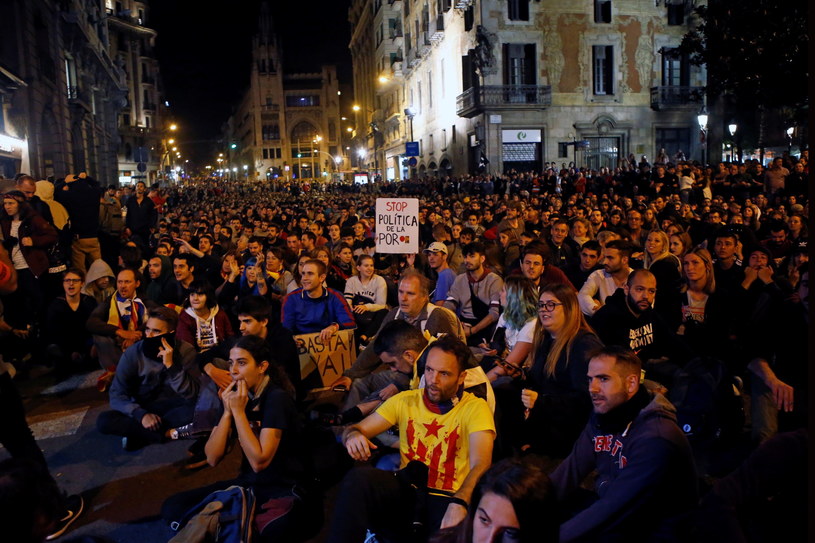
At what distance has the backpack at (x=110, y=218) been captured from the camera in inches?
530

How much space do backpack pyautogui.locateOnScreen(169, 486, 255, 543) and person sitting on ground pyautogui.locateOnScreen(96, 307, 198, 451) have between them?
6.65 ft

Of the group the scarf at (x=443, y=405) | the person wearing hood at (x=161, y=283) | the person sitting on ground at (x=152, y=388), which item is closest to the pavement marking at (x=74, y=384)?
the person wearing hood at (x=161, y=283)

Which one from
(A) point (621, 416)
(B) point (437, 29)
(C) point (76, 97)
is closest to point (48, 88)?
(C) point (76, 97)

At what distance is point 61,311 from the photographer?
8383mm

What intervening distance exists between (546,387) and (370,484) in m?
1.99

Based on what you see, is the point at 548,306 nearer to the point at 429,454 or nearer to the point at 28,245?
the point at 429,454

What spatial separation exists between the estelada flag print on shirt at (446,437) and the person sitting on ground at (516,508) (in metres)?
1.25

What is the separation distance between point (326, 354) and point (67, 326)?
12.0ft

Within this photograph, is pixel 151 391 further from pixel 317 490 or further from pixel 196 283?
pixel 317 490

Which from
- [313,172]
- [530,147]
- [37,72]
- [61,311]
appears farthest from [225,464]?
[313,172]

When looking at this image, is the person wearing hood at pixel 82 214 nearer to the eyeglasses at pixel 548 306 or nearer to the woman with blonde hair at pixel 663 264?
the woman with blonde hair at pixel 663 264

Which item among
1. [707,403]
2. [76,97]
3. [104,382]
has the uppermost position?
[76,97]

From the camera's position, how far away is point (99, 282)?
29.6ft

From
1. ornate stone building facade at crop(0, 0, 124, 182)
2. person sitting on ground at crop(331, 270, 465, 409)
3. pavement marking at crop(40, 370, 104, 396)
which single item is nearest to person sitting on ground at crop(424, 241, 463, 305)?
person sitting on ground at crop(331, 270, 465, 409)
